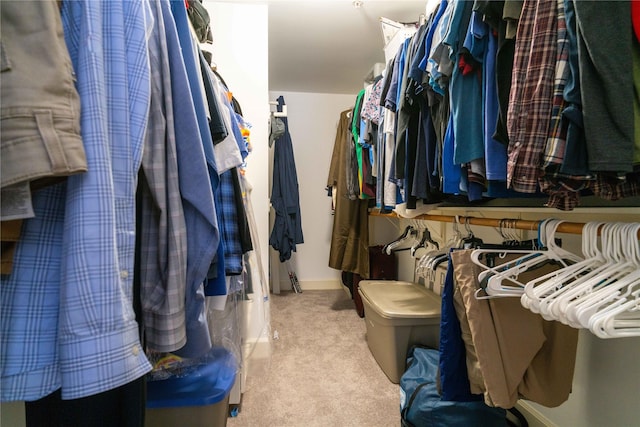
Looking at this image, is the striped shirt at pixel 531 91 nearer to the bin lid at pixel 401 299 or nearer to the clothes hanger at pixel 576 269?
the clothes hanger at pixel 576 269

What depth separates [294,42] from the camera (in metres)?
2.19

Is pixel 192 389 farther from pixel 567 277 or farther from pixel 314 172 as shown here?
pixel 314 172

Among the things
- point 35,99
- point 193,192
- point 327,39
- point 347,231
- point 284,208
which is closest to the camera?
point 35,99

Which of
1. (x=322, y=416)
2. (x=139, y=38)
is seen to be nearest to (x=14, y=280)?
(x=139, y=38)

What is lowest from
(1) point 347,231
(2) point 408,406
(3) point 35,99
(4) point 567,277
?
(2) point 408,406

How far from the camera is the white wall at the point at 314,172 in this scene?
3.14 metres

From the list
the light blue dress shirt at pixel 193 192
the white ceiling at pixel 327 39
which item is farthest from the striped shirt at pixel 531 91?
the white ceiling at pixel 327 39

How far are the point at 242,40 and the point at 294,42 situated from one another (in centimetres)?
59

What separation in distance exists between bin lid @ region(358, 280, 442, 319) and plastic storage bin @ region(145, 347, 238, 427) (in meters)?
0.86

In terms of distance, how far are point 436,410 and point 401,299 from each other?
2.17ft

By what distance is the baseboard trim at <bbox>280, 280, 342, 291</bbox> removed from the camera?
3.16 meters

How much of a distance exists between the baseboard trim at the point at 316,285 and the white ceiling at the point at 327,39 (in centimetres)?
200

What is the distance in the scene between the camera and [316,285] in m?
3.19

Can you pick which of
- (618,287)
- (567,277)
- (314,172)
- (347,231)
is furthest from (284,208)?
(618,287)
